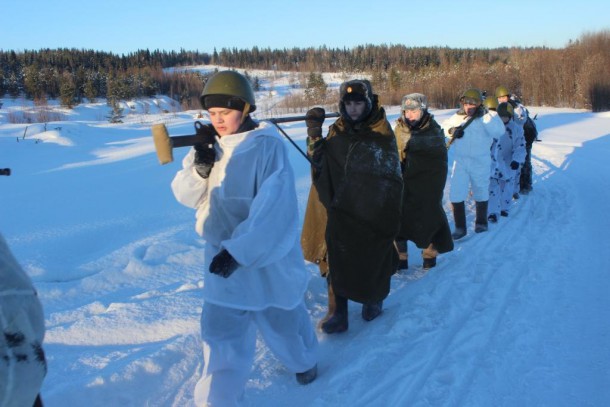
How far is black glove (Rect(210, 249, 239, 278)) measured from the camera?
7.36 ft

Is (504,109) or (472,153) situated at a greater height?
(504,109)

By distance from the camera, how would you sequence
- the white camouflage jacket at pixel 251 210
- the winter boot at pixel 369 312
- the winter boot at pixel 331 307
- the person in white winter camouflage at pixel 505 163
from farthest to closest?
1. the person in white winter camouflage at pixel 505 163
2. the winter boot at pixel 369 312
3. the winter boot at pixel 331 307
4. the white camouflage jacket at pixel 251 210

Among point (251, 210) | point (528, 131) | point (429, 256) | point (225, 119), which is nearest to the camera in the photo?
point (251, 210)

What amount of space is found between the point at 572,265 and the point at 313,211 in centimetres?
290

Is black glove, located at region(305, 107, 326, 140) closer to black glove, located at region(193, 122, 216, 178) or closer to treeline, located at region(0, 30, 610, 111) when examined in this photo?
black glove, located at region(193, 122, 216, 178)

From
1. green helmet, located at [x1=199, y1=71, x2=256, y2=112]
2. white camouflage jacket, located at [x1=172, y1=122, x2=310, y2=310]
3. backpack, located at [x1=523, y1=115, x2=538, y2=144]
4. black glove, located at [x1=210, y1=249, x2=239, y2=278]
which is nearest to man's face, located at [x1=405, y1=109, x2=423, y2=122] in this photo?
white camouflage jacket, located at [x1=172, y1=122, x2=310, y2=310]

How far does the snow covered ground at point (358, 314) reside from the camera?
2.86 m

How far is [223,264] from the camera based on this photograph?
2254 millimetres

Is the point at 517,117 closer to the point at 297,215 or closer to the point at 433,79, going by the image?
the point at 297,215

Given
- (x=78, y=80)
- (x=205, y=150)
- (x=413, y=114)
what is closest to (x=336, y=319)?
(x=205, y=150)

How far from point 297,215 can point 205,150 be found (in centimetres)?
60

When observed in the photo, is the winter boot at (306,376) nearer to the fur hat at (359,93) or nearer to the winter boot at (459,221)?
the fur hat at (359,93)

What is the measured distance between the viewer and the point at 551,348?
3.33 metres

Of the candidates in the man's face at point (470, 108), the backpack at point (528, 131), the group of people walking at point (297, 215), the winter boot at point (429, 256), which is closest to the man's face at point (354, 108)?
the group of people walking at point (297, 215)
